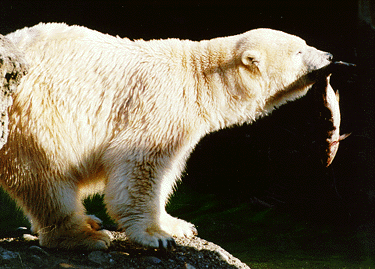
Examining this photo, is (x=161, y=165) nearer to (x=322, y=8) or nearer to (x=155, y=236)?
(x=155, y=236)

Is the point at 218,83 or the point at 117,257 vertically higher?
the point at 218,83

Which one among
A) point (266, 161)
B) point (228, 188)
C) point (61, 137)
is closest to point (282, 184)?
point (266, 161)

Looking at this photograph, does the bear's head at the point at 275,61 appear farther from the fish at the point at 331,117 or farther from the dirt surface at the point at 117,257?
the dirt surface at the point at 117,257

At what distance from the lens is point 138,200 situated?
293 centimetres

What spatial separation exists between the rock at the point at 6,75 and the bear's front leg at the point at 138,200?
84 centimetres

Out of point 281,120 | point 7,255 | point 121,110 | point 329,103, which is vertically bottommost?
point 7,255

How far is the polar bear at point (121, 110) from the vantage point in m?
2.91

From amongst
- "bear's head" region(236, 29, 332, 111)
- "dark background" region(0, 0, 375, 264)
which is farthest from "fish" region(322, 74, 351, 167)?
"dark background" region(0, 0, 375, 264)

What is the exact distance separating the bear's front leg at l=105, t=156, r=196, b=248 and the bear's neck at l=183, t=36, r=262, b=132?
614 mm

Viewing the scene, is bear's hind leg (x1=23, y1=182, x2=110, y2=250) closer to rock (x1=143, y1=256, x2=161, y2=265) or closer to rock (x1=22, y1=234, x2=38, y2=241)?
rock (x1=143, y1=256, x2=161, y2=265)

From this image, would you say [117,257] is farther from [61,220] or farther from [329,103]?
[329,103]

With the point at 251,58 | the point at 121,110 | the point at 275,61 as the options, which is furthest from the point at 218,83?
the point at 121,110

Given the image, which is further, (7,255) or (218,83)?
(218,83)

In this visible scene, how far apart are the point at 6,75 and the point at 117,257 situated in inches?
57.3
